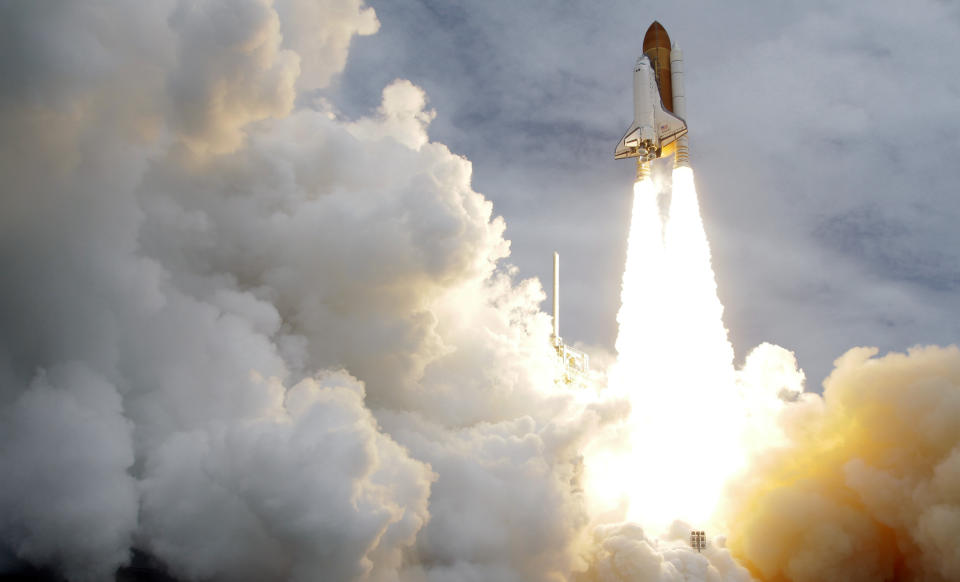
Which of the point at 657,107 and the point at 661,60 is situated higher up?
the point at 661,60

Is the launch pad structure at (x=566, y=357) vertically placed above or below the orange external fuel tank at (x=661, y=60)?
below

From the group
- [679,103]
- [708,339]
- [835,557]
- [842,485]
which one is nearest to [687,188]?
[679,103]

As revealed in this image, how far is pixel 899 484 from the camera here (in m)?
37.2

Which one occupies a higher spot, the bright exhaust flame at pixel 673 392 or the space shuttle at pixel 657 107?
the space shuttle at pixel 657 107

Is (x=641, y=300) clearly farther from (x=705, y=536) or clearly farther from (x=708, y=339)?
(x=705, y=536)

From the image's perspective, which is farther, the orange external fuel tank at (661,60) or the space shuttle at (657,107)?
the orange external fuel tank at (661,60)

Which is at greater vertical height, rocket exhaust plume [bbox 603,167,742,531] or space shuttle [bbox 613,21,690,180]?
space shuttle [bbox 613,21,690,180]

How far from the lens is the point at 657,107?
45.3 meters

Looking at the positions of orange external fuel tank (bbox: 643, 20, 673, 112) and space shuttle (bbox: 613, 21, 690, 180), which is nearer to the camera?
space shuttle (bbox: 613, 21, 690, 180)

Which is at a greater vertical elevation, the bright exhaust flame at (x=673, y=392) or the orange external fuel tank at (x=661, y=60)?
the orange external fuel tank at (x=661, y=60)

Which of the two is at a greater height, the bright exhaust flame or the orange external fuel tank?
the orange external fuel tank

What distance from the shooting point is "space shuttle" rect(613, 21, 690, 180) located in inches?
1770

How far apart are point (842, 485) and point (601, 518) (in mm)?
12148

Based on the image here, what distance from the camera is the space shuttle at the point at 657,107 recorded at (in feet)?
148
